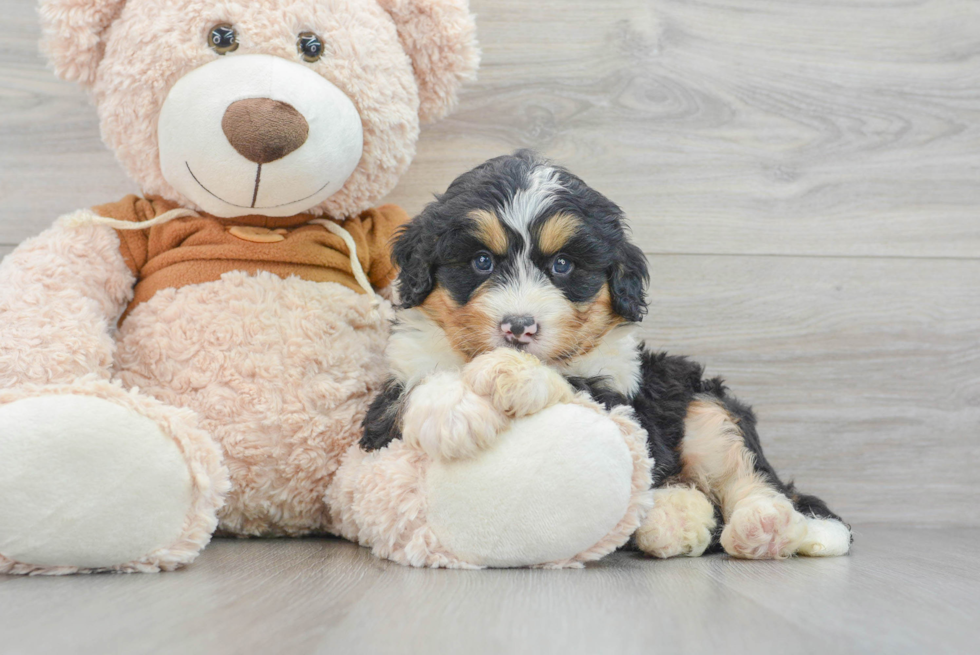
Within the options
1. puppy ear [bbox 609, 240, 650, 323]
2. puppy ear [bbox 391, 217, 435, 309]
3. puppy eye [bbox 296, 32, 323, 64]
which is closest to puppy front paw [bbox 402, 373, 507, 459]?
puppy ear [bbox 391, 217, 435, 309]

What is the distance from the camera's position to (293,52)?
5.35 ft

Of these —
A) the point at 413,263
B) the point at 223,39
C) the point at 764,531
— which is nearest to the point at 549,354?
the point at 413,263

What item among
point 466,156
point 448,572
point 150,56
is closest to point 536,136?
point 466,156

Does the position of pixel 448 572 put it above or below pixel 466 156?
below

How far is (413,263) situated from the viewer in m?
1.55

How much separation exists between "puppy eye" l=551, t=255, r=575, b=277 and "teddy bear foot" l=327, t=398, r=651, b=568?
23cm

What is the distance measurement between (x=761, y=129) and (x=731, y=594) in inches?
56.0

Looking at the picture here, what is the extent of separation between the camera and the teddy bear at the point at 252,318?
131 centimetres

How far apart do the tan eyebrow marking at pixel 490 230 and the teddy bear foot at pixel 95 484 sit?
59 cm

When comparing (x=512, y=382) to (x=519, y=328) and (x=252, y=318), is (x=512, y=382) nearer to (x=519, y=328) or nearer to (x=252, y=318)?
(x=519, y=328)

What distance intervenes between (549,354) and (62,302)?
951 millimetres

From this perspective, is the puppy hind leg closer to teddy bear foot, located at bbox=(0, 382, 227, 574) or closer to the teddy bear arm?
teddy bear foot, located at bbox=(0, 382, 227, 574)

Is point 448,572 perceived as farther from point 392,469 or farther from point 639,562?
point 639,562

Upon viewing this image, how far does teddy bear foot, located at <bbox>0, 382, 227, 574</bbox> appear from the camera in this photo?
4.06ft
